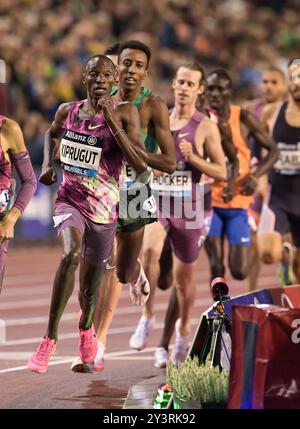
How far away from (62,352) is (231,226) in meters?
2.37

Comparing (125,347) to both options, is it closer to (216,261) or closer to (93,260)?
(216,261)

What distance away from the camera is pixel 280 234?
46.5 ft

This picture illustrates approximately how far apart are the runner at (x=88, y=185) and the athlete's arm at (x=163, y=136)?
0.56 meters

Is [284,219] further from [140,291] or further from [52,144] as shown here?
[52,144]

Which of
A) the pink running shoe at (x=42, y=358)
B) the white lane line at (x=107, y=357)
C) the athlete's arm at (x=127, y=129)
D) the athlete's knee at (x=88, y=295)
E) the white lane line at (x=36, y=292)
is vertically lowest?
the white lane line at (x=36, y=292)

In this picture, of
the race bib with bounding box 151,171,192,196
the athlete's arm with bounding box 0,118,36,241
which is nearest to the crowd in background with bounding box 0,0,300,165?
the race bib with bounding box 151,171,192,196

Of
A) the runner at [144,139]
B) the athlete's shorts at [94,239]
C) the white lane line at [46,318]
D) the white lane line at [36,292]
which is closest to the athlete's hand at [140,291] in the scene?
the runner at [144,139]

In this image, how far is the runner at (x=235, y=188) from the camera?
537 inches

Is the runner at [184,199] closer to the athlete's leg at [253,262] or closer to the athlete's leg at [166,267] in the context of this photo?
the athlete's leg at [166,267]

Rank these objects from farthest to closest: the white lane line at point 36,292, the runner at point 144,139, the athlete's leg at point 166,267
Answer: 1. the white lane line at point 36,292
2. the athlete's leg at point 166,267
3. the runner at point 144,139

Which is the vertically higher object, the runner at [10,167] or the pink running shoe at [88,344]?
the runner at [10,167]

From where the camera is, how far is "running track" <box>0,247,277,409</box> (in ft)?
33.0

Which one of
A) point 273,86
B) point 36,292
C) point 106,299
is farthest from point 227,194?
point 36,292

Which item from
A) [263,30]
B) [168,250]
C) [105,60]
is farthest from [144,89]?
[263,30]
